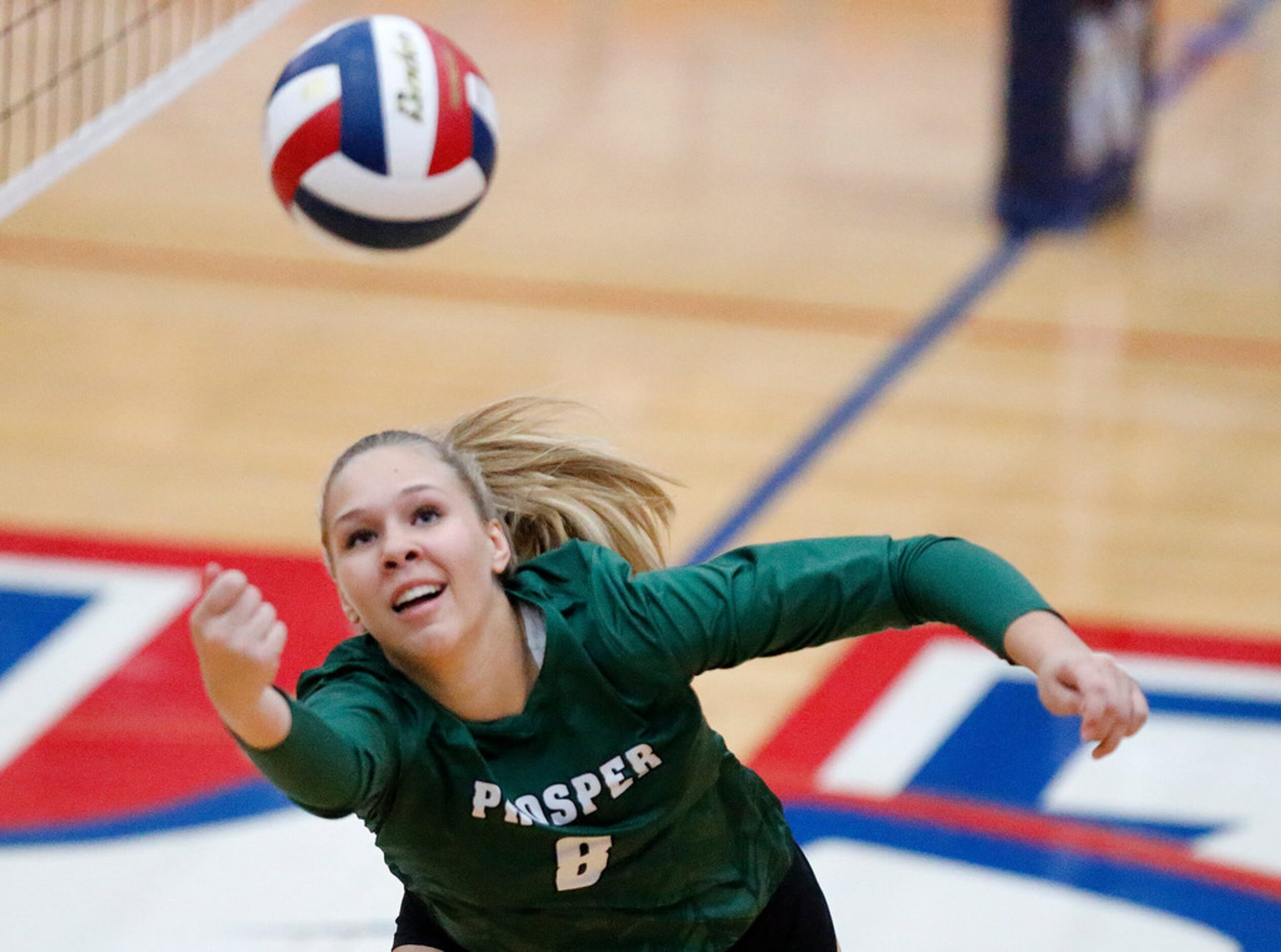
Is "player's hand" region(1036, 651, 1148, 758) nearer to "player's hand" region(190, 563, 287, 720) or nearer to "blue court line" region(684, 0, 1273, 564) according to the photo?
"player's hand" region(190, 563, 287, 720)

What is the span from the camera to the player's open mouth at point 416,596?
2746mm

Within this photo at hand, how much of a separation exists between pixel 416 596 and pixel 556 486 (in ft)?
1.81

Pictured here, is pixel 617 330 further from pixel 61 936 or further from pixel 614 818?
pixel 614 818

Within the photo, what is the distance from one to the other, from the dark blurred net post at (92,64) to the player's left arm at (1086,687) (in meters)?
2.33

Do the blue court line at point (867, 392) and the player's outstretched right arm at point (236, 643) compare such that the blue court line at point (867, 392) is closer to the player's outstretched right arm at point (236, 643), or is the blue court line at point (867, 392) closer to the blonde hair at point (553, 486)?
the blonde hair at point (553, 486)

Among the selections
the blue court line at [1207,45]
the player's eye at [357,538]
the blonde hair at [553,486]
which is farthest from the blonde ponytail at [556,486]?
the blue court line at [1207,45]

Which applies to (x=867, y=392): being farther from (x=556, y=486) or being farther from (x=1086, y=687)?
(x=1086, y=687)

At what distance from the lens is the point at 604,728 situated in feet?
9.34

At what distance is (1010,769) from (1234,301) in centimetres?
415

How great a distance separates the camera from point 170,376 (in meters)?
7.48

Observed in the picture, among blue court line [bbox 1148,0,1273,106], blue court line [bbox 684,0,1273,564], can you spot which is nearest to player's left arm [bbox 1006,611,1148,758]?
blue court line [bbox 684,0,1273,564]

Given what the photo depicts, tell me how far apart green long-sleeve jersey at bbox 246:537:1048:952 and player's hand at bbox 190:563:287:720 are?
407 millimetres

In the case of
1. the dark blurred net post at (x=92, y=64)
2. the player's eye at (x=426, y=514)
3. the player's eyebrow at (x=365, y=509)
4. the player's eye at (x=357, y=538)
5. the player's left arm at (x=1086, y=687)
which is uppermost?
the player's left arm at (x=1086, y=687)

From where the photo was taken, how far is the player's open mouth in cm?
275
